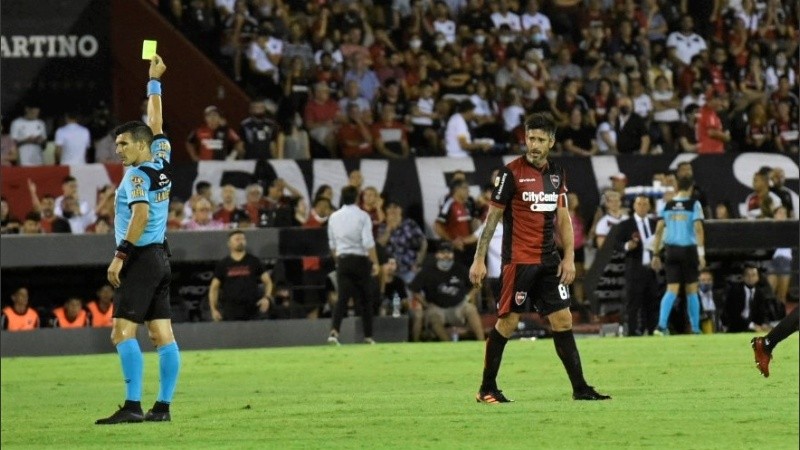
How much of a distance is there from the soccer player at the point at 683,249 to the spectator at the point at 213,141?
270 inches

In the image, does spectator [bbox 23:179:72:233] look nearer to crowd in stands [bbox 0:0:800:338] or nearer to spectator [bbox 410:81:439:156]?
crowd in stands [bbox 0:0:800:338]

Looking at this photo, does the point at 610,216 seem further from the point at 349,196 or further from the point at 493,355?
the point at 493,355

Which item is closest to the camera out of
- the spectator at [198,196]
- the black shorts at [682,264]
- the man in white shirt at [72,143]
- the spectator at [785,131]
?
the black shorts at [682,264]

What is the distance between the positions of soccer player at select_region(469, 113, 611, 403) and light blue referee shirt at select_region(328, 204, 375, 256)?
9654 mm

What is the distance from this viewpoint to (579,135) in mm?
27641

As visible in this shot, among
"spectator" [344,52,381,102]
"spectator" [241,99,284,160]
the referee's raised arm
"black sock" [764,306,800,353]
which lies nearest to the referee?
"spectator" [241,99,284,160]

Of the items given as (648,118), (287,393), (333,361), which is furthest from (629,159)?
(287,393)

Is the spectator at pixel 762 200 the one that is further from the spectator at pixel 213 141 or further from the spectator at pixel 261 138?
the spectator at pixel 213 141

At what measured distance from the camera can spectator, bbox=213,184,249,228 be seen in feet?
79.9

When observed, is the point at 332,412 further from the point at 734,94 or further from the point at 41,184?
the point at 734,94

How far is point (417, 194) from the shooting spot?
2575 cm

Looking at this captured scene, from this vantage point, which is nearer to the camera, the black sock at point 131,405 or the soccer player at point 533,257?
the black sock at point 131,405

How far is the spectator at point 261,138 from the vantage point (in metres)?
26.0

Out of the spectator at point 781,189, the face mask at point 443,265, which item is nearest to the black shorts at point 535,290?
the face mask at point 443,265
